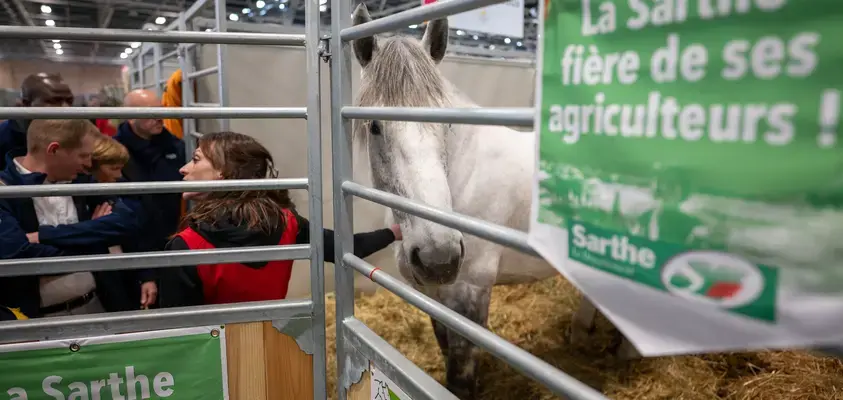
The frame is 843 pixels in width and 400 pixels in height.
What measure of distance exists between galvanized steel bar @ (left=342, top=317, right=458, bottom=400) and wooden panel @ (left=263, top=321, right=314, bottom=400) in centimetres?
22

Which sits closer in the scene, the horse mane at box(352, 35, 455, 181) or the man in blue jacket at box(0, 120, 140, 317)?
the horse mane at box(352, 35, 455, 181)

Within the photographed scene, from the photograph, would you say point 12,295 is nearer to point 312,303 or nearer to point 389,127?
point 312,303

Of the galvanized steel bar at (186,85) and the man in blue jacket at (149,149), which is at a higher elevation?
the galvanized steel bar at (186,85)

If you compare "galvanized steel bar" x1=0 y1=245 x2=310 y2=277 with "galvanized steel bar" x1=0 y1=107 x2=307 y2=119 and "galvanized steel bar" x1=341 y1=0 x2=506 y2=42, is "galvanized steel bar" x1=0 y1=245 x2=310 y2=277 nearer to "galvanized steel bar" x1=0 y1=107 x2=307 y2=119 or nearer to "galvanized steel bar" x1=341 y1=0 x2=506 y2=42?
"galvanized steel bar" x1=0 y1=107 x2=307 y2=119

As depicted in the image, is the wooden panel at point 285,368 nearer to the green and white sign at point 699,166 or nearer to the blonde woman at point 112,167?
the blonde woman at point 112,167

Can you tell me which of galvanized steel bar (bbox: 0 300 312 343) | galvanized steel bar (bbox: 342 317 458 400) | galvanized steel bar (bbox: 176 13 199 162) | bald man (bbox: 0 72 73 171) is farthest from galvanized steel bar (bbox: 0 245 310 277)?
galvanized steel bar (bbox: 176 13 199 162)

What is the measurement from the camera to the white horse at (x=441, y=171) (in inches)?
58.3

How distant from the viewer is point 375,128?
166cm

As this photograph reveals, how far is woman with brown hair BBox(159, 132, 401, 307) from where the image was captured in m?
1.54

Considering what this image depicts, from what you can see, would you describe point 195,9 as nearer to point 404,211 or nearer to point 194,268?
point 194,268

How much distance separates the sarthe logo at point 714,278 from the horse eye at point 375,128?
1.21m

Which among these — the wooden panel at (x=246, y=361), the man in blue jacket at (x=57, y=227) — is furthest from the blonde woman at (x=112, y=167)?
the wooden panel at (x=246, y=361)

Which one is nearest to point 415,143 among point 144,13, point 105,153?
point 105,153

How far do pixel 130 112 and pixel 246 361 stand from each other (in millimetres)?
714
